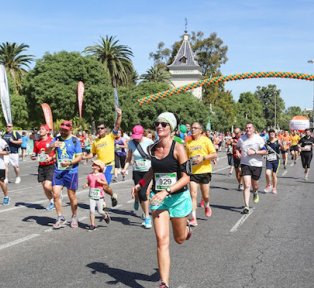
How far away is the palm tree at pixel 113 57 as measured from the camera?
63950 mm

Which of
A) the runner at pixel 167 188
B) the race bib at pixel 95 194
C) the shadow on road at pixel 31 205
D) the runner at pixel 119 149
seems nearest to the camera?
the runner at pixel 167 188

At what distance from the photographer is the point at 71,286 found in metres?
5.19

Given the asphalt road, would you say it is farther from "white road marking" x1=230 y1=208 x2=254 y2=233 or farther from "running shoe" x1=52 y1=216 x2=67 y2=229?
"running shoe" x1=52 y1=216 x2=67 y2=229

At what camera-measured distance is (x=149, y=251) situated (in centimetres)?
682

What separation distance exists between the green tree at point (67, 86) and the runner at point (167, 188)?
143 feet

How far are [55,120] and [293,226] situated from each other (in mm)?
45755

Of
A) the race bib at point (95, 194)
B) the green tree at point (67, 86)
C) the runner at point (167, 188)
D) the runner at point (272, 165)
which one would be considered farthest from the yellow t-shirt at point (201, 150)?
the green tree at point (67, 86)

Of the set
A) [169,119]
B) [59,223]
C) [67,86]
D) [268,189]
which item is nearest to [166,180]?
[169,119]

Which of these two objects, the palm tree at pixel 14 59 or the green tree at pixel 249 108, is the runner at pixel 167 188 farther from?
the green tree at pixel 249 108

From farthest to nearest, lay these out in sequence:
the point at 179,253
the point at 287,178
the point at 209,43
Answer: the point at 209,43, the point at 287,178, the point at 179,253

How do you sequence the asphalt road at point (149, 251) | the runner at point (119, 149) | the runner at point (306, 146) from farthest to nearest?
the runner at point (119, 149)
the runner at point (306, 146)
the asphalt road at point (149, 251)

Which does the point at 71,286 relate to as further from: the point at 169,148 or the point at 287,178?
the point at 287,178

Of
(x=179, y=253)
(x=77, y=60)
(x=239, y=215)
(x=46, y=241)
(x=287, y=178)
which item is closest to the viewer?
(x=179, y=253)

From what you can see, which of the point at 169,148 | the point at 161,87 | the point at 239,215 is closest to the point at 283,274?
the point at 169,148
